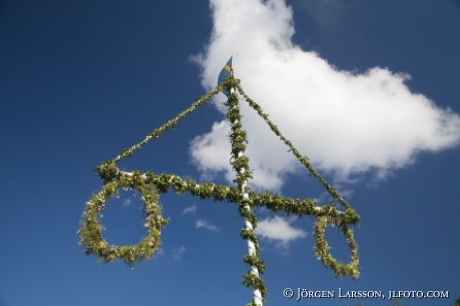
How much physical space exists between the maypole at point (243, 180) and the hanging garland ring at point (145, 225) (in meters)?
1.64

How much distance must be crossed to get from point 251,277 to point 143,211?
7.54 ft

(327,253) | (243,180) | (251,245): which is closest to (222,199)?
(243,180)

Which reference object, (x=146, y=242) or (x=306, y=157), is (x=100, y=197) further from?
(x=306, y=157)

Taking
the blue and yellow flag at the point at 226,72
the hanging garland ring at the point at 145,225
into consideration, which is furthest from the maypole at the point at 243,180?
the hanging garland ring at the point at 145,225

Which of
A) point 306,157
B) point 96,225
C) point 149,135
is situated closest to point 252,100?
point 306,157

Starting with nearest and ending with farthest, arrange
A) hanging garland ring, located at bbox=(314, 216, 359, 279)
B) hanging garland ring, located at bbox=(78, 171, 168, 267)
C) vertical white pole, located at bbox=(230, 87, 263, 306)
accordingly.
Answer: hanging garland ring, located at bbox=(78, 171, 168, 267), vertical white pole, located at bbox=(230, 87, 263, 306), hanging garland ring, located at bbox=(314, 216, 359, 279)

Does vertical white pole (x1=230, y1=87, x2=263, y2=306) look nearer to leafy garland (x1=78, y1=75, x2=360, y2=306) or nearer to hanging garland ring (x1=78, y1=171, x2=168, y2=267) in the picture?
leafy garland (x1=78, y1=75, x2=360, y2=306)

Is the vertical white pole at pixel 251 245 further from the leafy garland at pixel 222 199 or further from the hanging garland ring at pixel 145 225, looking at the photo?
the hanging garland ring at pixel 145 225

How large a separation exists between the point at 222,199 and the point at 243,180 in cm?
64

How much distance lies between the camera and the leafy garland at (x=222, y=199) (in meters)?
8.03

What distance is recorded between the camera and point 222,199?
9250mm

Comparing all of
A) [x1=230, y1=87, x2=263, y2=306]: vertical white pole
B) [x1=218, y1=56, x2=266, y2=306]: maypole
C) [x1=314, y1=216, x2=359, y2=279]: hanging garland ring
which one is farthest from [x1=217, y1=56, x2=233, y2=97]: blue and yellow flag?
[x1=314, y1=216, x2=359, y2=279]: hanging garland ring

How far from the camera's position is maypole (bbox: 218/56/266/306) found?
27.5 feet

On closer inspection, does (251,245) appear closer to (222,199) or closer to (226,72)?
(222,199)
